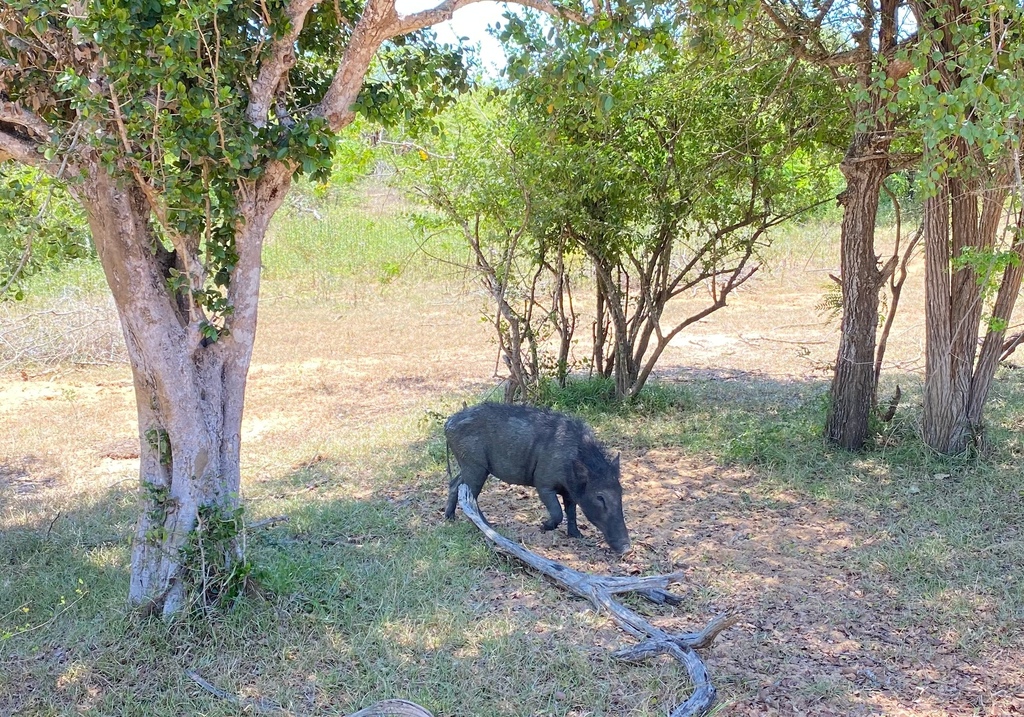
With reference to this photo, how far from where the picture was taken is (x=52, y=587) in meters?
5.23

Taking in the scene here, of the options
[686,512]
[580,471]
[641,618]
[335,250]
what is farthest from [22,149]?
[335,250]

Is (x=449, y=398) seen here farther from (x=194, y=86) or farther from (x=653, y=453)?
(x=194, y=86)

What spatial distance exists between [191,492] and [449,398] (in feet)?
18.3

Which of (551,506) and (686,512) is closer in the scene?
(551,506)

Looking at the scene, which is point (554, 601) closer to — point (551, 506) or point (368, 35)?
point (551, 506)

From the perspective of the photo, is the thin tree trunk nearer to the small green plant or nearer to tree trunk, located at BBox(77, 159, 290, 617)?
tree trunk, located at BBox(77, 159, 290, 617)

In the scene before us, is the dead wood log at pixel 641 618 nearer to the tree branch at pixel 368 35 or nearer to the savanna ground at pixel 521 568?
the savanna ground at pixel 521 568

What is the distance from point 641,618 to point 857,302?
4.10m

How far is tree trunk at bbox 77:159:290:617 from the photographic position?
4.52 m

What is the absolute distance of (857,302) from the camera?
7.50 m

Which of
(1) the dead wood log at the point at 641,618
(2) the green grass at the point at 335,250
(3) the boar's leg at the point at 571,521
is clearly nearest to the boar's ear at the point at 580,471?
(3) the boar's leg at the point at 571,521

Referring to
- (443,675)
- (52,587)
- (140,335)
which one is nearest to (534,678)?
(443,675)

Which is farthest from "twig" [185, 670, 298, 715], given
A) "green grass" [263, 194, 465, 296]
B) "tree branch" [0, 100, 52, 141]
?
"green grass" [263, 194, 465, 296]

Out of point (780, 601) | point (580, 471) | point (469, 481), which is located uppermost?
point (580, 471)
